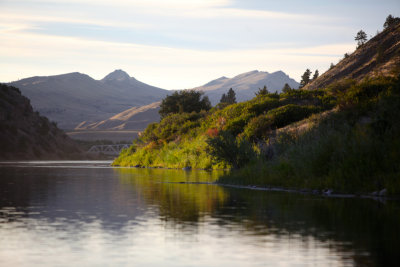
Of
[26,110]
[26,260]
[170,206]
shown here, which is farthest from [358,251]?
[26,110]

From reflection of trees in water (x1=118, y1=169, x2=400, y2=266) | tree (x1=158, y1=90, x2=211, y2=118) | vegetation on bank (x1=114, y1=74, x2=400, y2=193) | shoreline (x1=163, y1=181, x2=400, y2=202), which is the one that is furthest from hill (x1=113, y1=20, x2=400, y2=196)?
tree (x1=158, y1=90, x2=211, y2=118)

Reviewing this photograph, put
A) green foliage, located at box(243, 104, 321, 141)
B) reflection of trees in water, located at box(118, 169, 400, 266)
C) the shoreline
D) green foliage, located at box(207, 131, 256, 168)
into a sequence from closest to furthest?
reflection of trees in water, located at box(118, 169, 400, 266)
the shoreline
green foliage, located at box(207, 131, 256, 168)
green foliage, located at box(243, 104, 321, 141)

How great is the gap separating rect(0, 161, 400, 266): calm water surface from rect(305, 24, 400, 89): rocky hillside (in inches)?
2352

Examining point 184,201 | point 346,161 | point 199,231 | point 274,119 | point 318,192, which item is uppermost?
point 274,119

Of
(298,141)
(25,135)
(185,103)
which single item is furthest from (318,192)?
(25,135)

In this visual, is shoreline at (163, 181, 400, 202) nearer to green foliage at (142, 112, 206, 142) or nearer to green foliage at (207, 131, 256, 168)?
green foliage at (207, 131, 256, 168)

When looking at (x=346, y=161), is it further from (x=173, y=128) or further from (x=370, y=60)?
(x=370, y=60)

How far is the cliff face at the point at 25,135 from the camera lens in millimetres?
105375

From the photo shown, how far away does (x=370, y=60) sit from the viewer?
84625 millimetres

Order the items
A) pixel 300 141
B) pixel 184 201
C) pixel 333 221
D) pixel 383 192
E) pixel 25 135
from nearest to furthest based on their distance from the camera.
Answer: pixel 333 221 → pixel 184 201 → pixel 383 192 → pixel 300 141 → pixel 25 135

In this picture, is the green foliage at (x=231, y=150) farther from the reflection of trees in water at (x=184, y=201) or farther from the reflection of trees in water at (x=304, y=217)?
the reflection of trees in water at (x=304, y=217)

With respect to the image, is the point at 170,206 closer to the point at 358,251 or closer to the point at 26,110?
the point at 358,251

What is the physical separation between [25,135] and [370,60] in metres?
62.2

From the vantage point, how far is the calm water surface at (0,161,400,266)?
1040 centimetres
